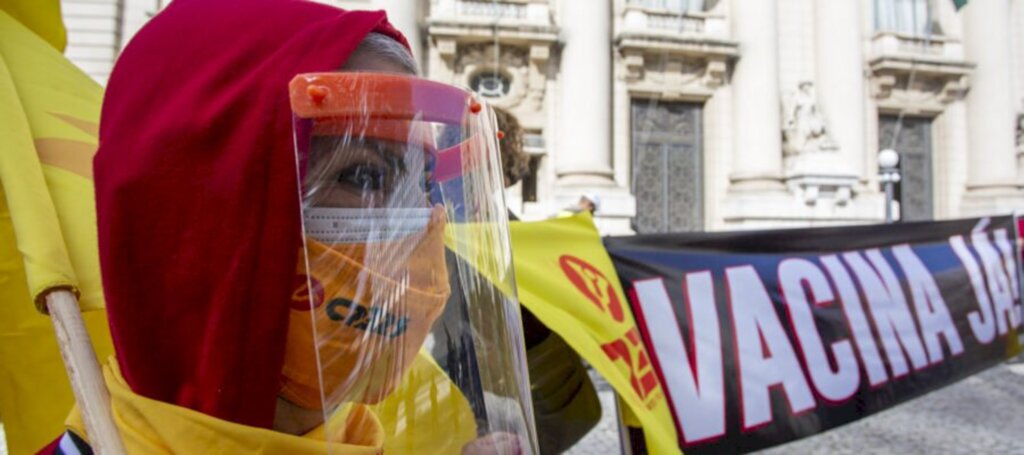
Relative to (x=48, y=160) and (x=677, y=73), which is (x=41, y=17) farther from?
(x=677, y=73)

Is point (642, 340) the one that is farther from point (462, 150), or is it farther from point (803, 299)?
point (462, 150)

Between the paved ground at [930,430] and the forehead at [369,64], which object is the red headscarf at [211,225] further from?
the paved ground at [930,430]

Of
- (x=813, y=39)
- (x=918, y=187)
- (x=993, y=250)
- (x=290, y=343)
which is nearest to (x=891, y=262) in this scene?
(x=993, y=250)

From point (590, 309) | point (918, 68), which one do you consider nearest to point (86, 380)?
point (590, 309)

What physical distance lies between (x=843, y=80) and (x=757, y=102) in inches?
82.8

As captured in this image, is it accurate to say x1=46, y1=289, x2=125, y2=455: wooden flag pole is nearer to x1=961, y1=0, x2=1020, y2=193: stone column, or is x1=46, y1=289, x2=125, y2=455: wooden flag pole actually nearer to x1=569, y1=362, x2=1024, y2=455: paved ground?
x1=569, y1=362, x2=1024, y2=455: paved ground

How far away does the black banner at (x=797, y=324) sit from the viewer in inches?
102

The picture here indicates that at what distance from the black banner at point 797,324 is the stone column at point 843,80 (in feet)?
42.5

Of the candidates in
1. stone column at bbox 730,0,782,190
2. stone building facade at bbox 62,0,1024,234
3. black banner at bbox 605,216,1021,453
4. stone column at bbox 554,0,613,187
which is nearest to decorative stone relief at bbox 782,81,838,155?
stone building facade at bbox 62,0,1024,234

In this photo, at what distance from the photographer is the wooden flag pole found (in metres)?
0.89

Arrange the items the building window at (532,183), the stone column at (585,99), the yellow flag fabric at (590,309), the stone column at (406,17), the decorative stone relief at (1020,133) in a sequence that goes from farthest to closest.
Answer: the decorative stone relief at (1020,133), the building window at (532,183), the stone column at (585,99), the stone column at (406,17), the yellow flag fabric at (590,309)

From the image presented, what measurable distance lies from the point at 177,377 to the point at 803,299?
2654 mm

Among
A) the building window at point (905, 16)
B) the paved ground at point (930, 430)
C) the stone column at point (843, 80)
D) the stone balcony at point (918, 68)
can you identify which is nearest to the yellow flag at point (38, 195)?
the paved ground at point (930, 430)

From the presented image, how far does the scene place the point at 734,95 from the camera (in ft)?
52.0
